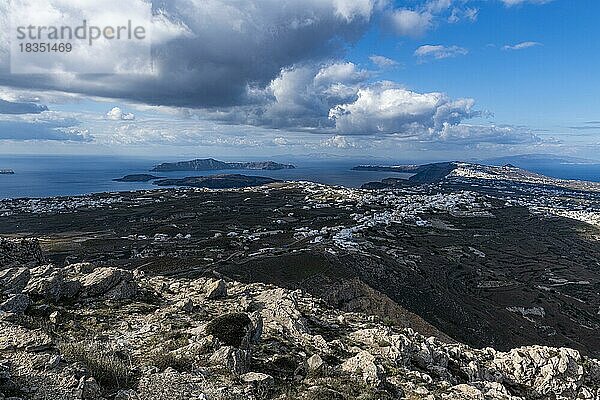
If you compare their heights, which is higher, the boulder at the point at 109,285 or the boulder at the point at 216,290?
the boulder at the point at 109,285

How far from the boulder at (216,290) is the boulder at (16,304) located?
848cm

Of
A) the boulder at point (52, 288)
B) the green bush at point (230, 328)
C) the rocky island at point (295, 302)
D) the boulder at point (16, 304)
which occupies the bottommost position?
the rocky island at point (295, 302)

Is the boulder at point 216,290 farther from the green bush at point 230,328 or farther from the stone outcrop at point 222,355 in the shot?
the green bush at point 230,328

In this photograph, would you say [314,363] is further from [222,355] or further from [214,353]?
[214,353]

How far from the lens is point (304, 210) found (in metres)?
145

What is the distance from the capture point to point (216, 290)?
2209cm

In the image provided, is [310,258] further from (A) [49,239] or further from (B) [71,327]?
(A) [49,239]

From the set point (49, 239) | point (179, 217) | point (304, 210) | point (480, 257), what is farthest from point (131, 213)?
point (480, 257)

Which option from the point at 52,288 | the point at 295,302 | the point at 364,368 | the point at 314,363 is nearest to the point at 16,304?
the point at 52,288

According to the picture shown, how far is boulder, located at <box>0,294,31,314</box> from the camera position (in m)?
13.7

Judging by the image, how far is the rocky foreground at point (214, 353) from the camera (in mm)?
10023

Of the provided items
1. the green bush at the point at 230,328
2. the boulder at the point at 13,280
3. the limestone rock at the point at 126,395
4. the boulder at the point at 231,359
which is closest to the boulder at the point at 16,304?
the boulder at the point at 13,280

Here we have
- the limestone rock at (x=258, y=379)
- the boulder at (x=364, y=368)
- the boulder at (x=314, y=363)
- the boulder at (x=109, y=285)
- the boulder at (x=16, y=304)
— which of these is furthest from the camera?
the boulder at (x=109, y=285)

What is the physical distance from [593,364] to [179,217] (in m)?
123
